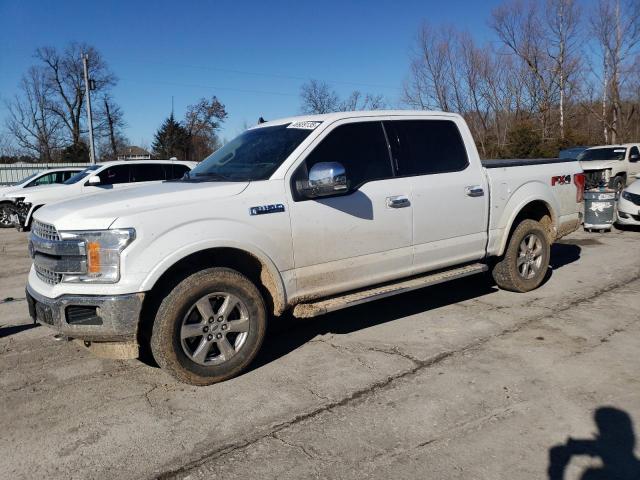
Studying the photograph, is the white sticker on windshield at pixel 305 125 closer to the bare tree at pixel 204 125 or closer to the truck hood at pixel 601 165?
the truck hood at pixel 601 165

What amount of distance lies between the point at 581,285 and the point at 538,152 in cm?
2619

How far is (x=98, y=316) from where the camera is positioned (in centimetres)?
366

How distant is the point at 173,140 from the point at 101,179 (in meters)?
33.1

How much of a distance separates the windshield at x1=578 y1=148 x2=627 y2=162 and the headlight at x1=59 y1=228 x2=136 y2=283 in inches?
713

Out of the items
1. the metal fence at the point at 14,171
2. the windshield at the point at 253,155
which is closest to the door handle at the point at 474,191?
the windshield at the point at 253,155

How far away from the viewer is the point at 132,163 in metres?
13.4

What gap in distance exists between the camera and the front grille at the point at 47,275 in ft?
12.6

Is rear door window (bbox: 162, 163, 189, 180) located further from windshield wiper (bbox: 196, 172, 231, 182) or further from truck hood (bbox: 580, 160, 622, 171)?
truck hood (bbox: 580, 160, 622, 171)

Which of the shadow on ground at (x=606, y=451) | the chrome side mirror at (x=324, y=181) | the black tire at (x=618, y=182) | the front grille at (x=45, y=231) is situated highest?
the chrome side mirror at (x=324, y=181)

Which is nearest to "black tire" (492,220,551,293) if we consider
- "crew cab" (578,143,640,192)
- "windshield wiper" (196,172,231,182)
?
"windshield wiper" (196,172,231,182)

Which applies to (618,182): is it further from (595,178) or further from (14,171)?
(14,171)

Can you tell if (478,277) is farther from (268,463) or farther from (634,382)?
(268,463)

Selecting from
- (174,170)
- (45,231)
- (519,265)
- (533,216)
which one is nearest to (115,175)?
(174,170)

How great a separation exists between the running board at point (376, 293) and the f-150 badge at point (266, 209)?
2.68ft
